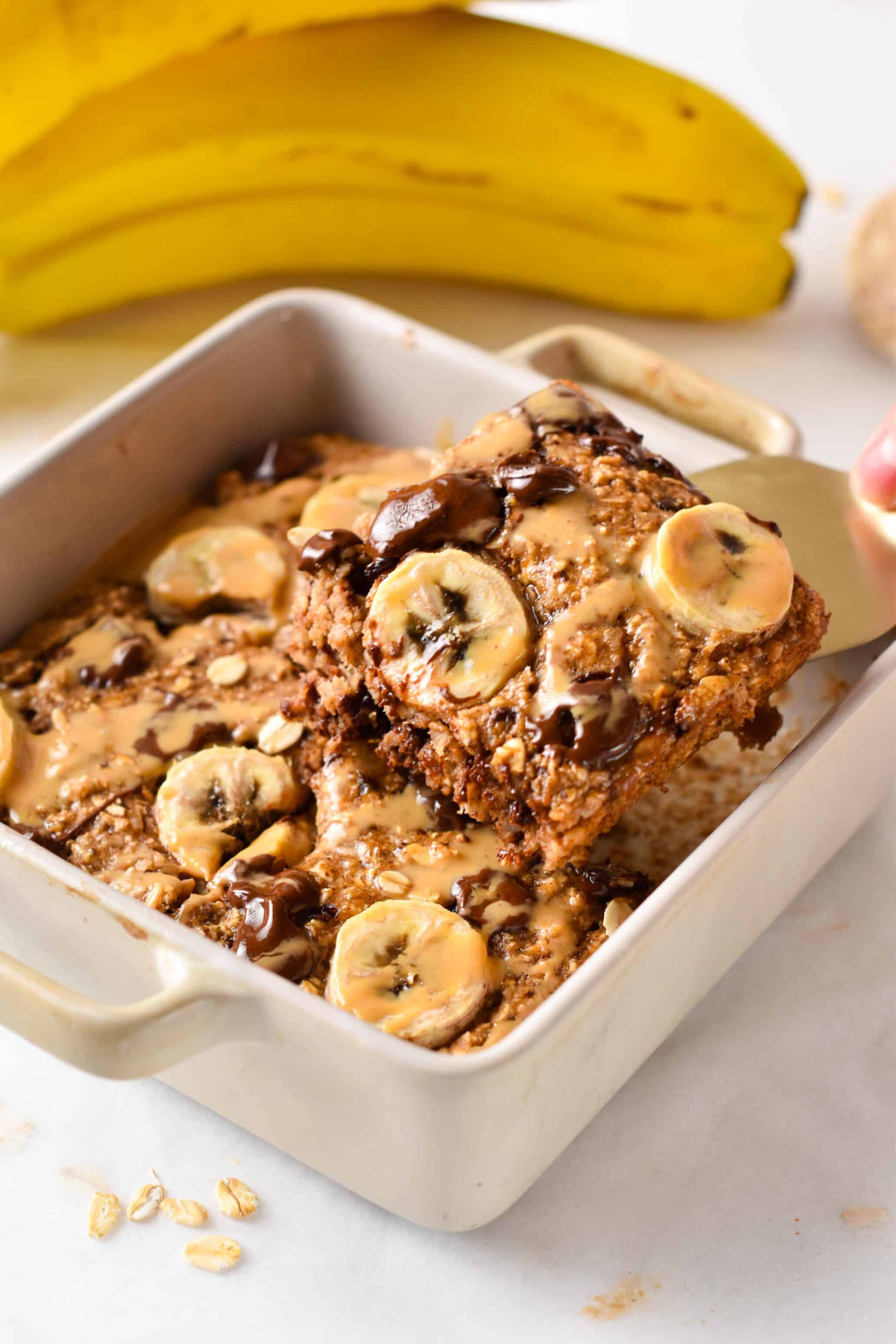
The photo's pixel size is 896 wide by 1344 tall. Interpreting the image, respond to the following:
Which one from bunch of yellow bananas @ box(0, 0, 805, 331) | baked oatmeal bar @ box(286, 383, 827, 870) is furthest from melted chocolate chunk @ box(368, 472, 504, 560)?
bunch of yellow bananas @ box(0, 0, 805, 331)

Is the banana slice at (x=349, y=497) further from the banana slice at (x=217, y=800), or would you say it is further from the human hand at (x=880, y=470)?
the human hand at (x=880, y=470)

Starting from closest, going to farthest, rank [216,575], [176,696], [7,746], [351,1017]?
[351,1017] → [7,746] → [176,696] → [216,575]

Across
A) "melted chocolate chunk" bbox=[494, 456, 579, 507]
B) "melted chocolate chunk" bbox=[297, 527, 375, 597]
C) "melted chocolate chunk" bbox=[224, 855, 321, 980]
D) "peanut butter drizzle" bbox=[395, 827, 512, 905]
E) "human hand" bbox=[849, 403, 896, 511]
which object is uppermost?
"human hand" bbox=[849, 403, 896, 511]

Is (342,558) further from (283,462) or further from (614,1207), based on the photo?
(614,1207)

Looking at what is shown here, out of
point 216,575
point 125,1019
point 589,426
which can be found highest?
point 589,426

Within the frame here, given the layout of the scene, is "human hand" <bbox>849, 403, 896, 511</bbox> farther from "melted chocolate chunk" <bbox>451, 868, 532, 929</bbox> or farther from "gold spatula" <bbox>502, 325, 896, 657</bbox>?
"melted chocolate chunk" <bbox>451, 868, 532, 929</bbox>

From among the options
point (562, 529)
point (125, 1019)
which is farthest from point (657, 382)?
point (125, 1019)

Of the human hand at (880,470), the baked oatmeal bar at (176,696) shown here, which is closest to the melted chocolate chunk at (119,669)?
the baked oatmeal bar at (176,696)
